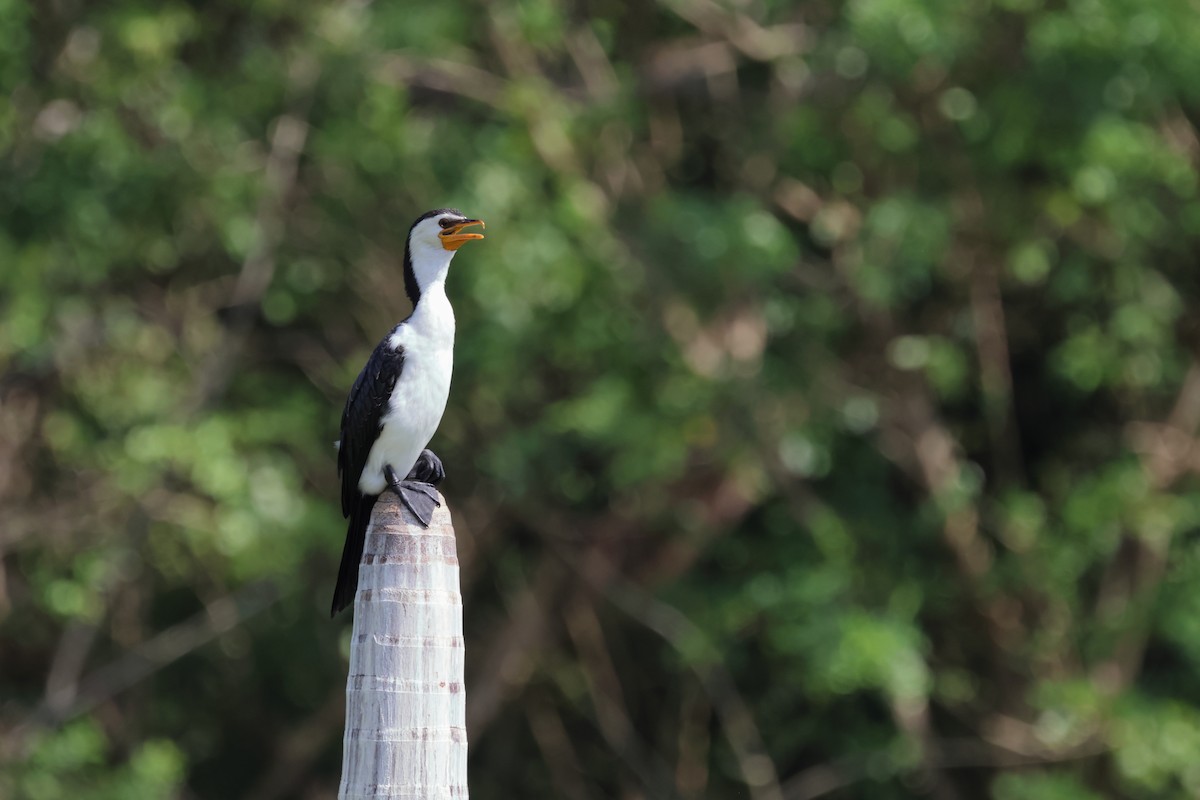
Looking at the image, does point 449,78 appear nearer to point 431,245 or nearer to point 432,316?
point 431,245

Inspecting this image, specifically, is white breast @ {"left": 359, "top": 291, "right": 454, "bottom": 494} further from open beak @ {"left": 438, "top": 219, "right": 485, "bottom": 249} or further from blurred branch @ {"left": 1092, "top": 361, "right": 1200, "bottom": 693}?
blurred branch @ {"left": 1092, "top": 361, "right": 1200, "bottom": 693}

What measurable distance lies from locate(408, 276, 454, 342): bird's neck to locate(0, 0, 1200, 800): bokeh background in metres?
3.65

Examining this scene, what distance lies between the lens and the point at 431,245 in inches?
220

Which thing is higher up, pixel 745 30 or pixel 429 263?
pixel 745 30

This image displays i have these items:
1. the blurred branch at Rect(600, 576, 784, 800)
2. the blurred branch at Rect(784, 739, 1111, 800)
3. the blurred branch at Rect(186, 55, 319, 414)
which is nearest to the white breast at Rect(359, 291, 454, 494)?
the blurred branch at Rect(186, 55, 319, 414)

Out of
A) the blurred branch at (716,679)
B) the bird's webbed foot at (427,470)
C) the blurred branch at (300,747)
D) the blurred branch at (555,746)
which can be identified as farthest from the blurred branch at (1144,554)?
the bird's webbed foot at (427,470)

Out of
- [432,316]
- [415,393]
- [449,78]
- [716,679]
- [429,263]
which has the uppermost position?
[449,78]

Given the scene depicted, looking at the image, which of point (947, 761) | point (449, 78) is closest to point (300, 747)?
point (947, 761)

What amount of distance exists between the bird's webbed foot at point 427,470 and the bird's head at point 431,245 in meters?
0.52

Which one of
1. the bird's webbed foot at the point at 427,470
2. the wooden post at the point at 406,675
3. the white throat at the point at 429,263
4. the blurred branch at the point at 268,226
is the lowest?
the wooden post at the point at 406,675

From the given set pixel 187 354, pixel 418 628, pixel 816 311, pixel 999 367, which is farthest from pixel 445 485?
pixel 418 628

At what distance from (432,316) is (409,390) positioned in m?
0.24

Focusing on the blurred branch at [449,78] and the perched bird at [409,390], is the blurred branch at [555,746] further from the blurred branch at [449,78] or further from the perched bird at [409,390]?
the perched bird at [409,390]

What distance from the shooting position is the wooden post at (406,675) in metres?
4.09
